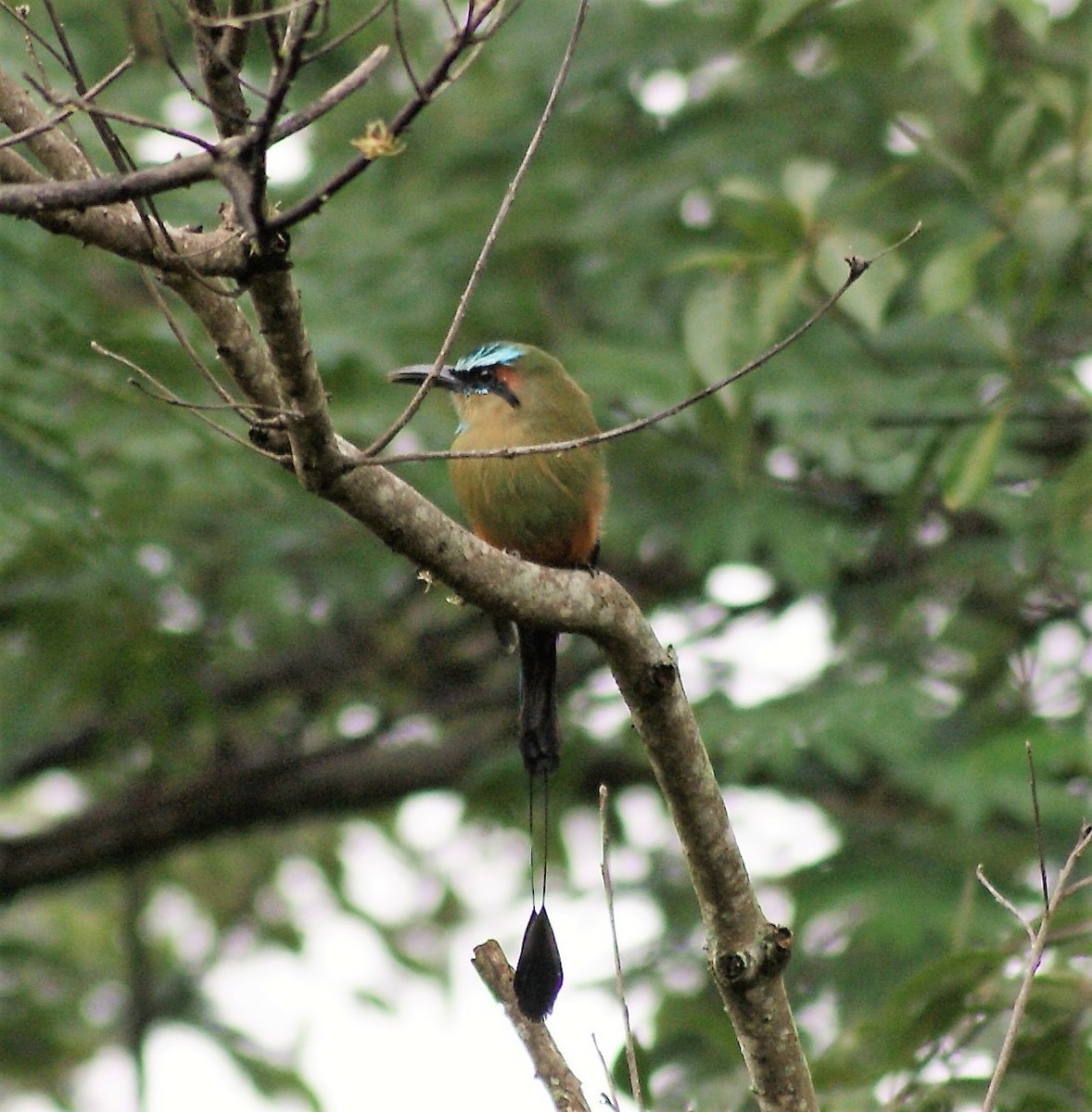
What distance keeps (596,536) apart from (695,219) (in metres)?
2.32

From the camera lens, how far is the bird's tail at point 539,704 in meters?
3.63

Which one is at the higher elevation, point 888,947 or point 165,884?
point 165,884

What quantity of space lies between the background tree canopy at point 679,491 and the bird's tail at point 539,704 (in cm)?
75

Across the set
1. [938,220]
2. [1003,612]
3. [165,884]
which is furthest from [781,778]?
[165,884]

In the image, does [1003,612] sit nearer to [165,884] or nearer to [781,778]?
[781,778]

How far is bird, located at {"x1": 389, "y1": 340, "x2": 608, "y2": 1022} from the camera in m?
3.72

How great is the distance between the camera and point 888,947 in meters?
4.92

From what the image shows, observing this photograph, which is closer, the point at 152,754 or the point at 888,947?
the point at 888,947

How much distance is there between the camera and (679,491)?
566 centimetres

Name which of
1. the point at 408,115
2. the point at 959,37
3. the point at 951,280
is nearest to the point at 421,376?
the point at 951,280

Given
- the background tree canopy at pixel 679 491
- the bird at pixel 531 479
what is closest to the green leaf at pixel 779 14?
the background tree canopy at pixel 679 491

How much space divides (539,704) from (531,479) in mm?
701

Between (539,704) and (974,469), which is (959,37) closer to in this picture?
(974,469)

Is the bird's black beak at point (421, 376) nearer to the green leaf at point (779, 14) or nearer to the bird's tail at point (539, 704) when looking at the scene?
the bird's tail at point (539, 704)
